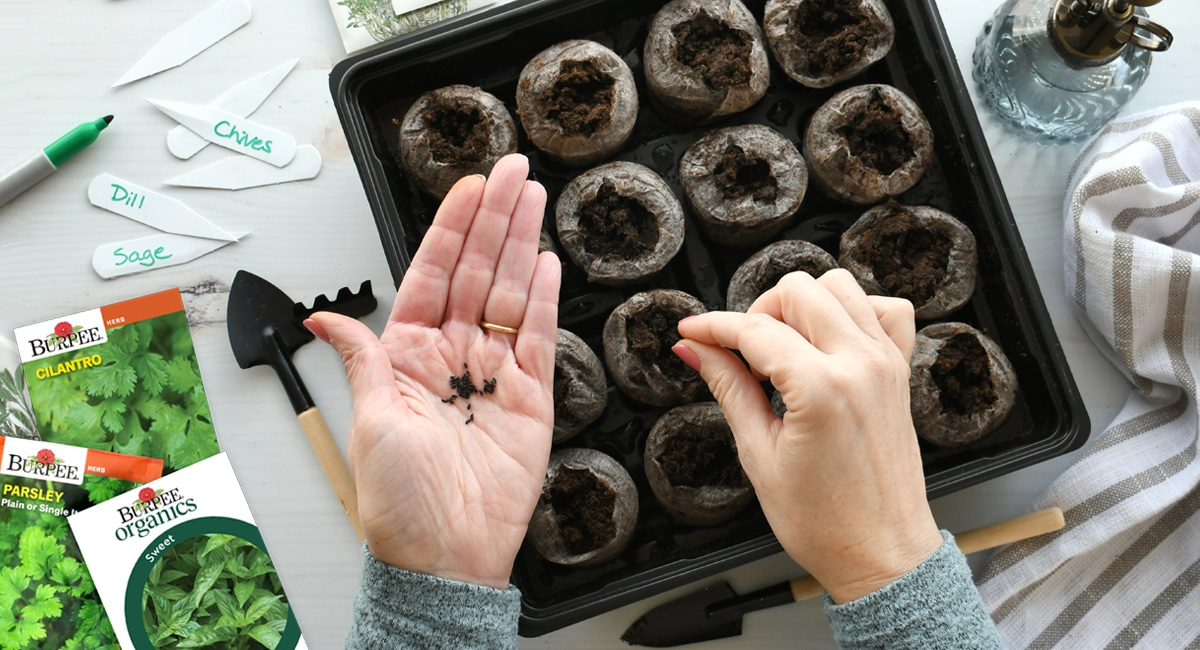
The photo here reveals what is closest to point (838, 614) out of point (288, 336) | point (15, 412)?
point (288, 336)

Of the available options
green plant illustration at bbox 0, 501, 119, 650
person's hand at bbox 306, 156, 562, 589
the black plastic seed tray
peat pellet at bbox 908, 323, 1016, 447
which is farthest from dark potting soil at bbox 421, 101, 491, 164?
green plant illustration at bbox 0, 501, 119, 650

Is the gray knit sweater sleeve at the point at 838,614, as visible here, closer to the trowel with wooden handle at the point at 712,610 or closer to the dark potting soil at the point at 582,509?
the dark potting soil at the point at 582,509

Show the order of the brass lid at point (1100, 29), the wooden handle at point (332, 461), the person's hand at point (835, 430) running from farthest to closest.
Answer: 1. the wooden handle at point (332, 461)
2. the brass lid at point (1100, 29)
3. the person's hand at point (835, 430)

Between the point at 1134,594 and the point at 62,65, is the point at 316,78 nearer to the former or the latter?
the point at 62,65

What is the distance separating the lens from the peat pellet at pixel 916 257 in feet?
4.92

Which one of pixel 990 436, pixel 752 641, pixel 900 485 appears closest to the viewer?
pixel 900 485

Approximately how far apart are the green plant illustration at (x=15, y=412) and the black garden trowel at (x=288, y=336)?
491mm

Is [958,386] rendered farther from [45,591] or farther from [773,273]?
[45,591]

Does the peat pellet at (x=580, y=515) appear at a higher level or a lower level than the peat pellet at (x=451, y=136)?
lower

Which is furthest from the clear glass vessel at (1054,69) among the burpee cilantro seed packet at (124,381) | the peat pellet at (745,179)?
the burpee cilantro seed packet at (124,381)

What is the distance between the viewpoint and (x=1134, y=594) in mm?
1588

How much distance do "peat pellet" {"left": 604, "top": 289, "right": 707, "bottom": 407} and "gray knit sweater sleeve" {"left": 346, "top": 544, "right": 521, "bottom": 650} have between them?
0.50 metres

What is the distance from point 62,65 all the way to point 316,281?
81cm

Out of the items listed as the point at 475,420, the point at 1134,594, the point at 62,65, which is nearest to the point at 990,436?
the point at 1134,594
